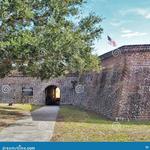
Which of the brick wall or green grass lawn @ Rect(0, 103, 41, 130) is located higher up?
the brick wall

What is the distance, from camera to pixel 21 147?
9891mm

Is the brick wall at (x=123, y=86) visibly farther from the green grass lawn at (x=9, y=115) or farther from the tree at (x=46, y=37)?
the green grass lawn at (x=9, y=115)

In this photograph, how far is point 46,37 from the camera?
2281cm

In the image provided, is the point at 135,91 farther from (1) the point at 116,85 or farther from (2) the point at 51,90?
(2) the point at 51,90

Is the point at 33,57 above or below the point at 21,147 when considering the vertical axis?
above

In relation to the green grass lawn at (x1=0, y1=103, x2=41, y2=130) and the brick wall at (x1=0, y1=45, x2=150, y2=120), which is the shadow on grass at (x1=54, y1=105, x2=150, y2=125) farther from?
the green grass lawn at (x1=0, y1=103, x2=41, y2=130)

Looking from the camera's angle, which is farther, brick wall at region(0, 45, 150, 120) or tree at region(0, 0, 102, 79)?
brick wall at region(0, 45, 150, 120)

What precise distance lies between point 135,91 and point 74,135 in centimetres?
900

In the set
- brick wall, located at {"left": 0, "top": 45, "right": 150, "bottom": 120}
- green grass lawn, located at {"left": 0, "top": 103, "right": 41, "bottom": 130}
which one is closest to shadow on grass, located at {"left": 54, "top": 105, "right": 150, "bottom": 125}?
brick wall, located at {"left": 0, "top": 45, "right": 150, "bottom": 120}

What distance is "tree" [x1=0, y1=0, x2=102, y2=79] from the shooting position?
71.2 ft

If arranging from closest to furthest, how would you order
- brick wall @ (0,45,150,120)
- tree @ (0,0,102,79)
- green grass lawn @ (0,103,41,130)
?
tree @ (0,0,102,79)
green grass lawn @ (0,103,41,130)
brick wall @ (0,45,150,120)

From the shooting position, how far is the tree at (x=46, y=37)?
854 inches

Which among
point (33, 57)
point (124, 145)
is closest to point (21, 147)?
point (124, 145)

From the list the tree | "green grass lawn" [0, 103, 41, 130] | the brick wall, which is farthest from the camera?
the brick wall
